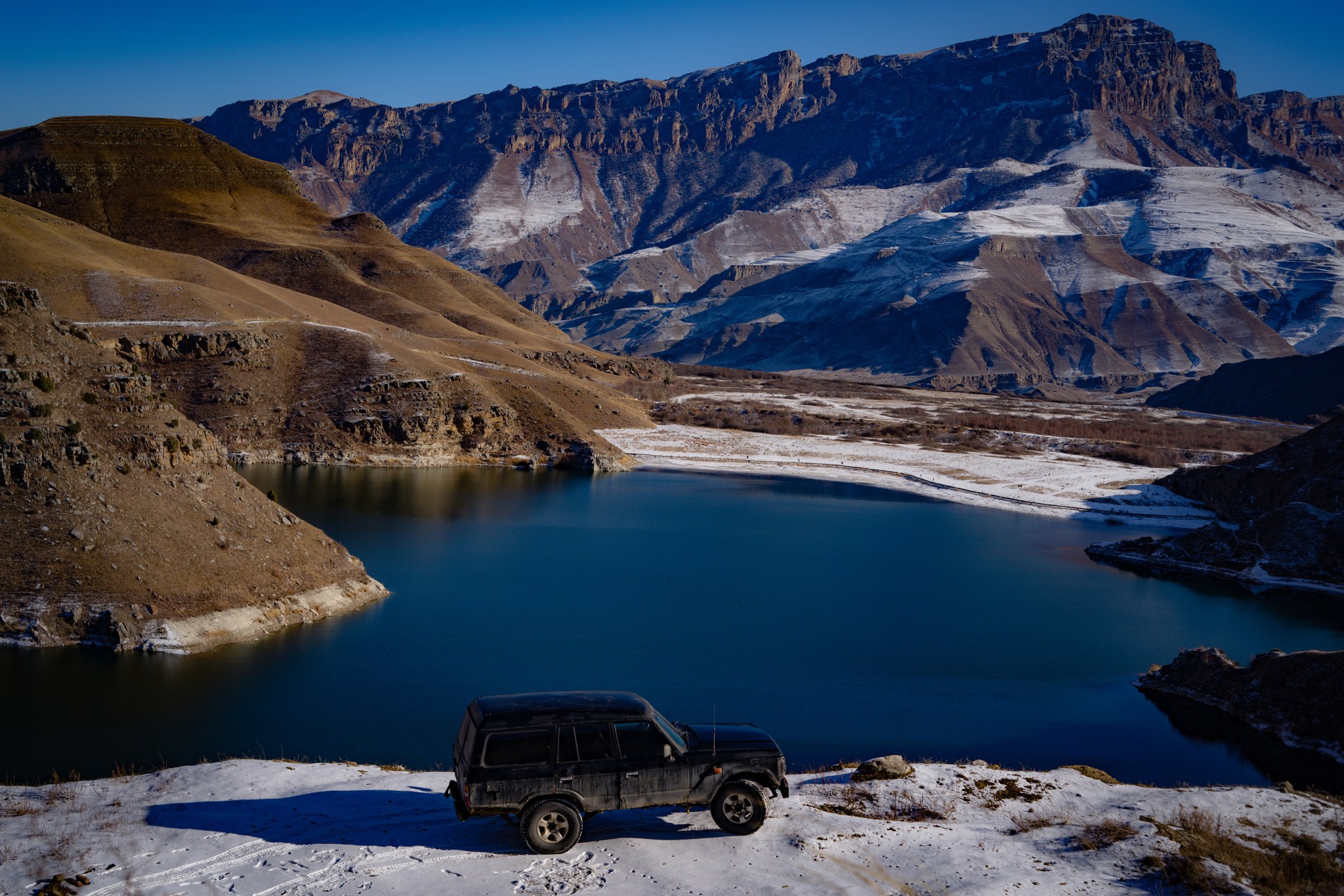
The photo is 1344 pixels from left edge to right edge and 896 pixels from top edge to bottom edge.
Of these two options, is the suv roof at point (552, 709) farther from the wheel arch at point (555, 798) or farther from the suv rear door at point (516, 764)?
the wheel arch at point (555, 798)

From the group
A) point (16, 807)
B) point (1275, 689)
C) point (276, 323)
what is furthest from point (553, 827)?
point (276, 323)

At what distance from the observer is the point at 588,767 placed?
1399cm

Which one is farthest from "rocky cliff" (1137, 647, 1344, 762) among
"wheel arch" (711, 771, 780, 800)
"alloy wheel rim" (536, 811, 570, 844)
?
"alloy wheel rim" (536, 811, 570, 844)

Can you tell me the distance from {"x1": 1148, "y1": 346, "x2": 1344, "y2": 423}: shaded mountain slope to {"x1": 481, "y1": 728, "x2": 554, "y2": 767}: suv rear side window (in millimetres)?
152131

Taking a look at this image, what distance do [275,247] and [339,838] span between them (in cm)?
12067

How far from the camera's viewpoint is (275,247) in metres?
123

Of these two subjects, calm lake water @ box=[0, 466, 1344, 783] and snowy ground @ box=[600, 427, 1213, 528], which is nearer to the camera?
calm lake water @ box=[0, 466, 1344, 783]

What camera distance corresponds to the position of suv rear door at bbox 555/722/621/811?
547 inches

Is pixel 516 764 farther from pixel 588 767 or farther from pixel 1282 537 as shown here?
pixel 1282 537

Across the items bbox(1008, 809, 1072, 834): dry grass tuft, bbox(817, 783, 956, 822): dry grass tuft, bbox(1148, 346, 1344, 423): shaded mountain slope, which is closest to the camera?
bbox(1008, 809, 1072, 834): dry grass tuft

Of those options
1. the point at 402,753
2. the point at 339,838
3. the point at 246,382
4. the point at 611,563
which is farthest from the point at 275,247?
the point at 339,838

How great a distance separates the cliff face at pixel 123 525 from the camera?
28.2 m

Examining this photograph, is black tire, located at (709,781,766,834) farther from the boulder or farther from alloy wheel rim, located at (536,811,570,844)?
the boulder

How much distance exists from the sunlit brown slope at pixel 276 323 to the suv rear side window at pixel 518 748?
60.9 metres
